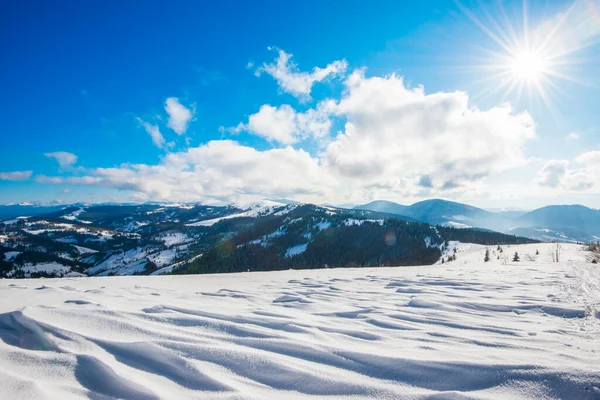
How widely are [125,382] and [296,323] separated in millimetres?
2237

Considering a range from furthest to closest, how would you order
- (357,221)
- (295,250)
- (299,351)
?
(357,221) < (295,250) < (299,351)

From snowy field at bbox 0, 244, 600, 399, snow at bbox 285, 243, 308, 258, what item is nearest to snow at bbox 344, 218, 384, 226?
snow at bbox 285, 243, 308, 258

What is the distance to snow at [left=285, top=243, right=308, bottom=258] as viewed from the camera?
157075 mm

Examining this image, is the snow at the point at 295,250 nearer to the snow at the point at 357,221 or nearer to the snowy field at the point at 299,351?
the snow at the point at 357,221

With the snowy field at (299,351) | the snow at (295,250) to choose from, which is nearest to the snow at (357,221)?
the snow at (295,250)

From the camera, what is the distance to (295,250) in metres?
165

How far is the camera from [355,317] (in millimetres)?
4691

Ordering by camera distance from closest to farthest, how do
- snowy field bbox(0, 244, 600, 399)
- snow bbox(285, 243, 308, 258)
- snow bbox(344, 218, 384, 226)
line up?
snowy field bbox(0, 244, 600, 399)
snow bbox(285, 243, 308, 258)
snow bbox(344, 218, 384, 226)

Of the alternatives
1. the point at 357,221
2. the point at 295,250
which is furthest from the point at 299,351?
the point at 357,221

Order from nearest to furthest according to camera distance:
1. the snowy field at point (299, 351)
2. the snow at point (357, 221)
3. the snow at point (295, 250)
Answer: the snowy field at point (299, 351), the snow at point (295, 250), the snow at point (357, 221)

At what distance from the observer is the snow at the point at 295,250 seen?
15707 centimetres

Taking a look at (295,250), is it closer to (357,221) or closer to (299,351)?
(357,221)

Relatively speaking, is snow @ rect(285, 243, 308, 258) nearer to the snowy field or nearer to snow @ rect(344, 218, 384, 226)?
snow @ rect(344, 218, 384, 226)

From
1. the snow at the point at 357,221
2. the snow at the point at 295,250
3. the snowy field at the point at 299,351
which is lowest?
the snow at the point at 295,250
